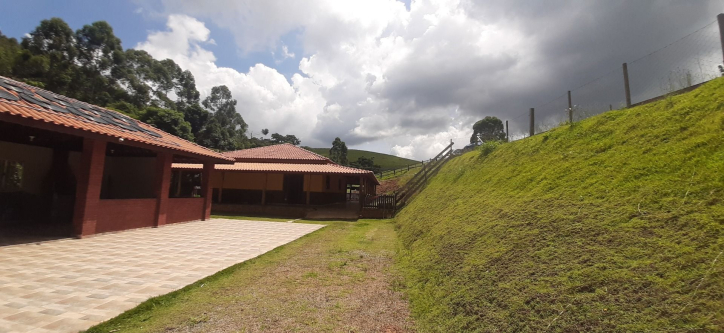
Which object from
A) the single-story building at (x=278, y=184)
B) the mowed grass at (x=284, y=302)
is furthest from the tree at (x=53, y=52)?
the mowed grass at (x=284, y=302)

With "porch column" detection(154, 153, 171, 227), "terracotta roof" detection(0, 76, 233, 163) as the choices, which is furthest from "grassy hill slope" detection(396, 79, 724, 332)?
"porch column" detection(154, 153, 171, 227)

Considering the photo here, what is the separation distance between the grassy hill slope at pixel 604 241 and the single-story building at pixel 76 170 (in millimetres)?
8291

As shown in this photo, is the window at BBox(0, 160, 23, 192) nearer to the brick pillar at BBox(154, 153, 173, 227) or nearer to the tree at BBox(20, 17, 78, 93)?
the brick pillar at BBox(154, 153, 173, 227)

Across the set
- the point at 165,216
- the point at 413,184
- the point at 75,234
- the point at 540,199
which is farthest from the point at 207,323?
the point at 413,184

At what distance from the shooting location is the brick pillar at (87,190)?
821 centimetres

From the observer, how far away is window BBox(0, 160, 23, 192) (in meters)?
10.3

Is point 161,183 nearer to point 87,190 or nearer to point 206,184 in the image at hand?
point 87,190

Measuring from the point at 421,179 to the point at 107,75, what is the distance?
4597 cm

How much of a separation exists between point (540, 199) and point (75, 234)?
10318 millimetres

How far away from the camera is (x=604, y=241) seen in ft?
9.90

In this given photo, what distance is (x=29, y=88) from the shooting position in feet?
30.0

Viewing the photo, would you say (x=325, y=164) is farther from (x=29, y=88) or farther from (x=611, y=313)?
(x=611, y=313)

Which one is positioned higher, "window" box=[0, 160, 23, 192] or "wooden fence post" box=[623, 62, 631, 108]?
"wooden fence post" box=[623, 62, 631, 108]

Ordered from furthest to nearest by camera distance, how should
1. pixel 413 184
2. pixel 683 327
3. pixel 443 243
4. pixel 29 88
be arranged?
pixel 413 184 → pixel 29 88 → pixel 443 243 → pixel 683 327
